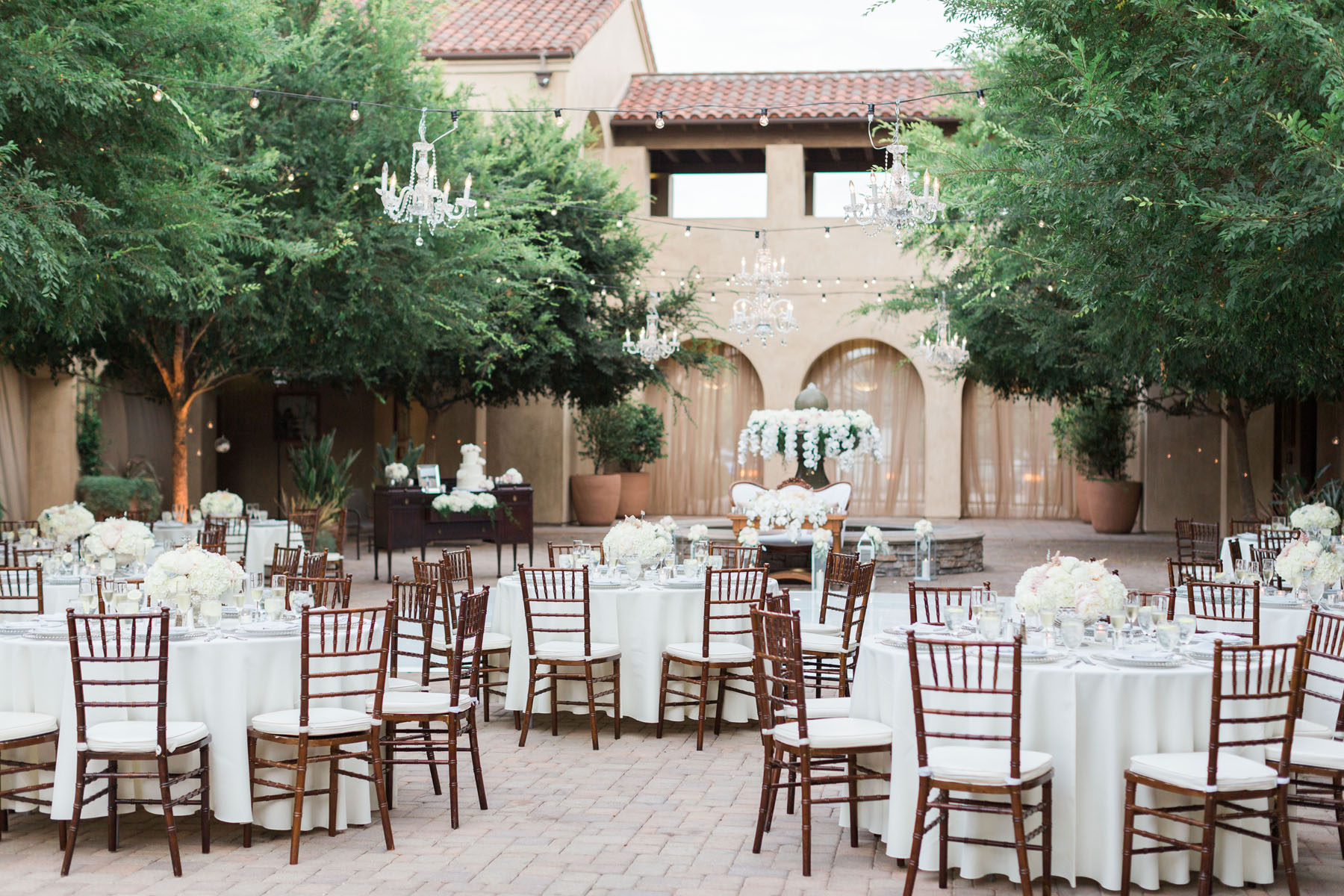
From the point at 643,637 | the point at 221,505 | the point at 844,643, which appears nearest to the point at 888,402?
the point at 221,505

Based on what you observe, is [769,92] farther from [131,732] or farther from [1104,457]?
[131,732]

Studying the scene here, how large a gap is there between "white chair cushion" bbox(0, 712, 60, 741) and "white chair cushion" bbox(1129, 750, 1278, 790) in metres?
4.22

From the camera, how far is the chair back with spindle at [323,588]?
662 centimetres

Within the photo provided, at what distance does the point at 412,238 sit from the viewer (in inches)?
480

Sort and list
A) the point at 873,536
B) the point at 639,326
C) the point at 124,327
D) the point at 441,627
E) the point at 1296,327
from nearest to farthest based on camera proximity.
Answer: the point at 1296,327 → the point at 441,627 → the point at 873,536 → the point at 124,327 → the point at 639,326

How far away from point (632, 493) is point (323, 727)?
18215 millimetres

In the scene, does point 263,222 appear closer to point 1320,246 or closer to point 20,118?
point 20,118

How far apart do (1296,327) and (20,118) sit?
7234 millimetres

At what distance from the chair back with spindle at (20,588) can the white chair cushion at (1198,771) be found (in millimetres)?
5387

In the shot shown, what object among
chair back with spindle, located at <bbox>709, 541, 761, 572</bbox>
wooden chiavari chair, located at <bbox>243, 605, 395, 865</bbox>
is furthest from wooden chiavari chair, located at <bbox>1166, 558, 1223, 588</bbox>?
wooden chiavari chair, located at <bbox>243, 605, 395, 865</bbox>

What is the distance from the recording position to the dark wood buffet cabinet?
14.1 meters

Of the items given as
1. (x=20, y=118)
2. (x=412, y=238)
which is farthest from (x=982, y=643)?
(x=412, y=238)

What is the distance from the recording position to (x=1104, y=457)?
890 inches

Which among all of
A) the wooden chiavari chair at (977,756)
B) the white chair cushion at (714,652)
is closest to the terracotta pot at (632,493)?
the white chair cushion at (714,652)
